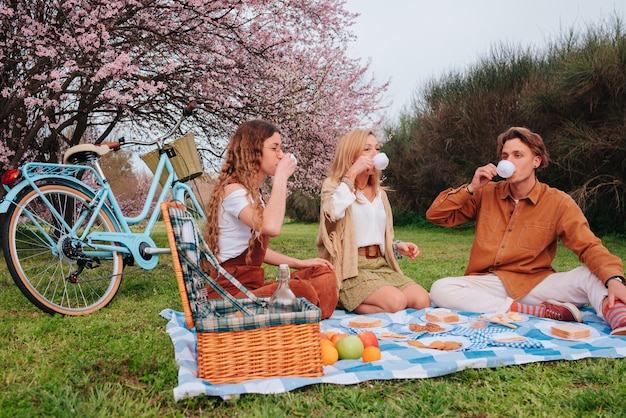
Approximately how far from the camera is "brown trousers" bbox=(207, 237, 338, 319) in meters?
2.86

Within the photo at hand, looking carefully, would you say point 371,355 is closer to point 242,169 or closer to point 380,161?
point 242,169

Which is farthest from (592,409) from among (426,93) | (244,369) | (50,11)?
(426,93)

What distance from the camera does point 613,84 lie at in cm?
1022

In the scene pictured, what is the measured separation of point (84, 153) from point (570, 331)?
3417 mm

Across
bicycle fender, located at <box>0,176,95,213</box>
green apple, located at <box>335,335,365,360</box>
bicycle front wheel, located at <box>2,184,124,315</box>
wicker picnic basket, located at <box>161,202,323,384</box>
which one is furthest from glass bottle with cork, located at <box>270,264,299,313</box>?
bicycle fender, located at <box>0,176,95,213</box>

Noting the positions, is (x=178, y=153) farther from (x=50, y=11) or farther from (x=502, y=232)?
(x=50, y=11)

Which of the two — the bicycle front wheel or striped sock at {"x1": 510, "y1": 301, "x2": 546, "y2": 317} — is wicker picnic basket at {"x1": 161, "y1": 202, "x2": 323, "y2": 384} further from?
striped sock at {"x1": 510, "y1": 301, "x2": 546, "y2": 317}

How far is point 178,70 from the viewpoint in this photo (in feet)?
22.5

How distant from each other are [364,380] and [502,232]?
1960mm

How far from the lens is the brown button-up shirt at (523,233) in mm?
3412

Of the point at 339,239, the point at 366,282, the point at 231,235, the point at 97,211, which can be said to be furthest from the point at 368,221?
the point at 97,211

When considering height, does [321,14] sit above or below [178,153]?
above

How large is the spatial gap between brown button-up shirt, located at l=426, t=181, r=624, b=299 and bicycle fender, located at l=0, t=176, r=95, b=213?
2715mm

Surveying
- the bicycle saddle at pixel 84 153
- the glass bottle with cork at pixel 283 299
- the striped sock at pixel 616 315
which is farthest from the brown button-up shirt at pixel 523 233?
the bicycle saddle at pixel 84 153
